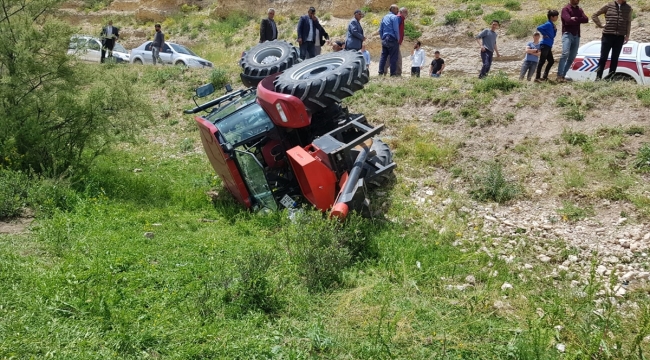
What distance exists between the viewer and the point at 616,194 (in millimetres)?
6734

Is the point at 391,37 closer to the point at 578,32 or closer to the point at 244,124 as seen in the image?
the point at 578,32

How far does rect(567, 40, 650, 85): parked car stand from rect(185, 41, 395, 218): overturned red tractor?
7683mm

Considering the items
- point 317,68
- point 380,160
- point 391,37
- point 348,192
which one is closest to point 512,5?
point 391,37

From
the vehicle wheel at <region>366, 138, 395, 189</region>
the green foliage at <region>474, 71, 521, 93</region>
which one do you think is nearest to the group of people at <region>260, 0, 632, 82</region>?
the green foliage at <region>474, 71, 521, 93</region>

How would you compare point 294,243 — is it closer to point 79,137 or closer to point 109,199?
point 109,199

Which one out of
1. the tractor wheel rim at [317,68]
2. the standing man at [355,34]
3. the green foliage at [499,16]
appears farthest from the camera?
the green foliage at [499,16]

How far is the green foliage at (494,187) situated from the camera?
7.33 meters

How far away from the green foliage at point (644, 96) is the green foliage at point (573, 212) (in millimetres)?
3102

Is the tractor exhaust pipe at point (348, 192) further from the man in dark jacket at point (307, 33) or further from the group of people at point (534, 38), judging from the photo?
the man in dark jacket at point (307, 33)

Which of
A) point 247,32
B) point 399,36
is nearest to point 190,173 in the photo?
point 399,36

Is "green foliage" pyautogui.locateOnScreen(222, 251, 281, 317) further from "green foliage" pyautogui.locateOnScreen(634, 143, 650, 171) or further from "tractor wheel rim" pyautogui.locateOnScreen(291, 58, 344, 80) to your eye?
"green foliage" pyautogui.locateOnScreen(634, 143, 650, 171)

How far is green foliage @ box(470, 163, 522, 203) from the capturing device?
7.33 meters

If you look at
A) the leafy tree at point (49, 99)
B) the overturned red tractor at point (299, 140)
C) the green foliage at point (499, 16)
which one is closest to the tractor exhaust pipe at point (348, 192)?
A: the overturned red tractor at point (299, 140)

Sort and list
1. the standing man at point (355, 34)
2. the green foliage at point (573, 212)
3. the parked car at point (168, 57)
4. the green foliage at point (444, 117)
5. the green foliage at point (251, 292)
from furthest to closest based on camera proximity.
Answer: the parked car at point (168, 57), the standing man at point (355, 34), the green foliage at point (444, 117), the green foliage at point (573, 212), the green foliage at point (251, 292)
